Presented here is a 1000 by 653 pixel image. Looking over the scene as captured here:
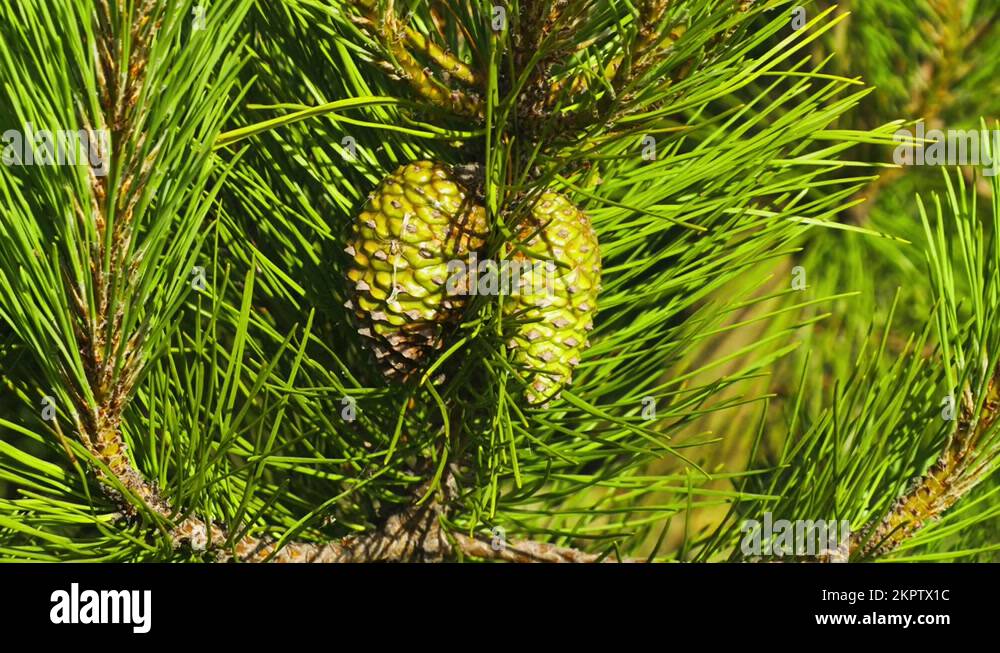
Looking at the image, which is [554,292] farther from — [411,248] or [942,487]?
[942,487]

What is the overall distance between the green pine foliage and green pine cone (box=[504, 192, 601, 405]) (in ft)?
0.05

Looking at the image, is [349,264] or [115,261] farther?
[349,264]

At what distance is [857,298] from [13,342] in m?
0.92

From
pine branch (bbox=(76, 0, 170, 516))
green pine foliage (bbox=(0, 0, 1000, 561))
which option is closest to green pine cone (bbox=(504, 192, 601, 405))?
green pine foliage (bbox=(0, 0, 1000, 561))

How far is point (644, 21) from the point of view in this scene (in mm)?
514

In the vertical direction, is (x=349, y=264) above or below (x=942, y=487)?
above

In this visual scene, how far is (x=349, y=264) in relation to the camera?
0.63 metres

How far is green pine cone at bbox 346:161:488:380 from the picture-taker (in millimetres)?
560

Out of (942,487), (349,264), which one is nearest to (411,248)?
(349,264)

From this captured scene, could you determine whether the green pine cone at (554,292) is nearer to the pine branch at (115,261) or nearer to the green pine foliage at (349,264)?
the green pine foliage at (349,264)

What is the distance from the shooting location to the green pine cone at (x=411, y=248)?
22.0 inches

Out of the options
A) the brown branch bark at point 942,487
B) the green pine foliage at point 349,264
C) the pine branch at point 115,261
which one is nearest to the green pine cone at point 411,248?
the green pine foliage at point 349,264

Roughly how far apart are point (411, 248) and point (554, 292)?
0.30ft
